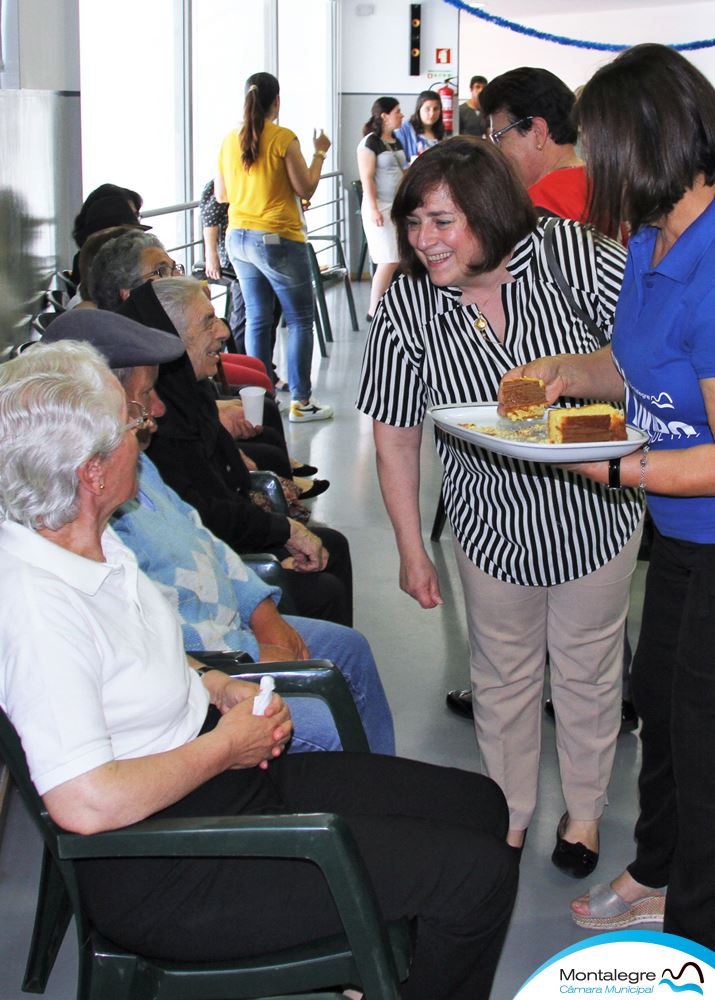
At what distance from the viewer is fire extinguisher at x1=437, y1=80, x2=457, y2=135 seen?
1173 cm

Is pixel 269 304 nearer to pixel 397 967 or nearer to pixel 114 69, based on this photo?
pixel 114 69

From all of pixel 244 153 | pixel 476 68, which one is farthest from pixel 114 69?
pixel 476 68

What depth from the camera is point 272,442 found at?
4160mm

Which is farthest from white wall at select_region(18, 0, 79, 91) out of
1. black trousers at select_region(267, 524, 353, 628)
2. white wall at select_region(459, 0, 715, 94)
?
white wall at select_region(459, 0, 715, 94)

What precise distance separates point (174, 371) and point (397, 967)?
5.29ft

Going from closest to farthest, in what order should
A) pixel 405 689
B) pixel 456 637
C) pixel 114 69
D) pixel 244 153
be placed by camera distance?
pixel 405 689
pixel 456 637
pixel 244 153
pixel 114 69

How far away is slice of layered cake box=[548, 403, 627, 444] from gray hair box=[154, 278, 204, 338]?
4.85 ft

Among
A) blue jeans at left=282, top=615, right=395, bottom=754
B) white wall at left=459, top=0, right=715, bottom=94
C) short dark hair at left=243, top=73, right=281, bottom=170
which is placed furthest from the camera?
white wall at left=459, top=0, right=715, bottom=94

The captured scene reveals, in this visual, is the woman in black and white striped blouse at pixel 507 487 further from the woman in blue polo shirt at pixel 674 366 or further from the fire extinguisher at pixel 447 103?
the fire extinguisher at pixel 447 103

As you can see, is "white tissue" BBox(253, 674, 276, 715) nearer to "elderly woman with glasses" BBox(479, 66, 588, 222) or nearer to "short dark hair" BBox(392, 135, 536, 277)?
"short dark hair" BBox(392, 135, 536, 277)

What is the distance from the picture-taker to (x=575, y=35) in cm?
1571

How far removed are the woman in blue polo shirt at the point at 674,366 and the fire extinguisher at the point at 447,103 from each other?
1058 cm

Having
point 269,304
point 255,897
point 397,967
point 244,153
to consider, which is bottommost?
point 397,967

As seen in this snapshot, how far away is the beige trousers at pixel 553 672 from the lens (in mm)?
2246
